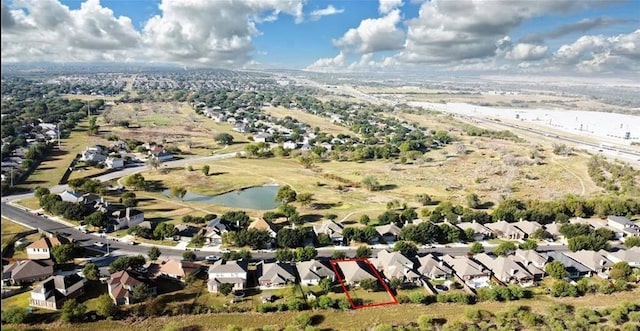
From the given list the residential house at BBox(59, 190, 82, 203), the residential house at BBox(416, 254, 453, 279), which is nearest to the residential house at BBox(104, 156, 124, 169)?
the residential house at BBox(59, 190, 82, 203)

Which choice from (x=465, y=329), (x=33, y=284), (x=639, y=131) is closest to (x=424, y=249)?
(x=465, y=329)

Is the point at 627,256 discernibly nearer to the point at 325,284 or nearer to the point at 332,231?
the point at 332,231

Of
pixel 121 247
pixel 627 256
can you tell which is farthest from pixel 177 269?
pixel 627 256

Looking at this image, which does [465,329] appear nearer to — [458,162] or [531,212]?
[531,212]

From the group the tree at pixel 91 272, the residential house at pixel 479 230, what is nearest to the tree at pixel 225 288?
the tree at pixel 91 272

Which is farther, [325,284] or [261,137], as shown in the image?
[261,137]

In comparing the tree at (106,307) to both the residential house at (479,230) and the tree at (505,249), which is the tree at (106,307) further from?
the residential house at (479,230)

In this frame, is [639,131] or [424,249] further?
Result: [639,131]
